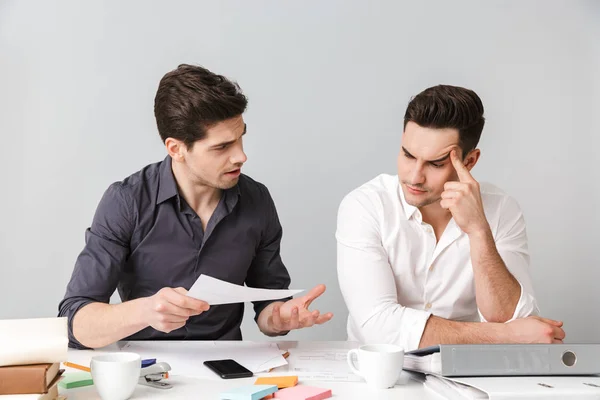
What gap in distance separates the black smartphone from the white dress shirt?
1.90 feet

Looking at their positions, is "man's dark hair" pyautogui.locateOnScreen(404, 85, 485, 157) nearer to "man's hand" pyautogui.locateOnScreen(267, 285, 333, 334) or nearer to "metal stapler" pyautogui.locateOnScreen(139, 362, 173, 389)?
"man's hand" pyautogui.locateOnScreen(267, 285, 333, 334)

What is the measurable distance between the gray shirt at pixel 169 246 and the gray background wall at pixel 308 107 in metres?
0.82

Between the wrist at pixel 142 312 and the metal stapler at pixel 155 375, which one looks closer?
the metal stapler at pixel 155 375

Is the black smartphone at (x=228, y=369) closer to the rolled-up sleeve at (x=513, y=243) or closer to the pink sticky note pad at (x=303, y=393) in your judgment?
the pink sticky note pad at (x=303, y=393)

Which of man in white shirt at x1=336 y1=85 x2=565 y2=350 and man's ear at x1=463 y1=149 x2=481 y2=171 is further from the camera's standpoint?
man's ear at x1=463 y1=149 x2=481 y2=171

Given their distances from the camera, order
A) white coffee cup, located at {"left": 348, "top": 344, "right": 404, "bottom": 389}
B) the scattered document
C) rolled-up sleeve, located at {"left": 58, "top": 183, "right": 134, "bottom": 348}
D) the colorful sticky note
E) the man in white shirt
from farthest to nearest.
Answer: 1. the man in white shirt
2. rolled-up sleeve, located at {"left": 58, "top": 183, "right": 134, "bottom": 348}
3. the scattered document
4. white coffee cup, located at {"left": 348, "top": 344, "right": 404, "bottom": 389}
5. the colorful sticky note

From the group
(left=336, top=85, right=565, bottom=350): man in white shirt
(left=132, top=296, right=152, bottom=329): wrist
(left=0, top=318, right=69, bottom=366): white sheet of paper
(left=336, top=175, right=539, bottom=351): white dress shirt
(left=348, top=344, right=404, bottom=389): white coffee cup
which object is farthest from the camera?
(left=336, top=175, right=539, bottom=351): white dress shirt

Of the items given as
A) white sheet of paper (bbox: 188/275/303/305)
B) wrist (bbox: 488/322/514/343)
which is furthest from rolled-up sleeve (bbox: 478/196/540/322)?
white sheet of paper (bbox: 188/275/303/305)

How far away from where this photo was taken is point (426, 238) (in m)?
2.16

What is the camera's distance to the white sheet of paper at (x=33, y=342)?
1172 millimetres

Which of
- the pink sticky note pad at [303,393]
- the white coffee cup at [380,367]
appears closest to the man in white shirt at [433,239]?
the white coffee cup at [380,367]

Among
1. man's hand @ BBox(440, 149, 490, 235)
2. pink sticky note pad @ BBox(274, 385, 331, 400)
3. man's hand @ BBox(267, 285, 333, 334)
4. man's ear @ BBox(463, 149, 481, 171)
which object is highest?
man's ear @ BBox(463, 149, 481, 171)

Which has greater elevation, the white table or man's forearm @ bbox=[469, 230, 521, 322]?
man's forearm @ bbox=[469, 230, 521, 322]

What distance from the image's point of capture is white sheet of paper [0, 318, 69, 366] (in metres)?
1.17
